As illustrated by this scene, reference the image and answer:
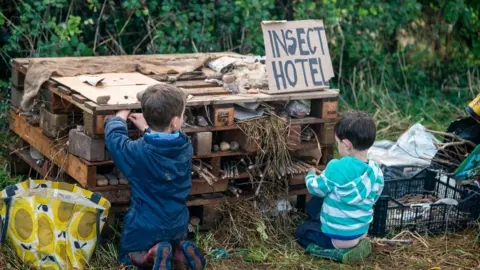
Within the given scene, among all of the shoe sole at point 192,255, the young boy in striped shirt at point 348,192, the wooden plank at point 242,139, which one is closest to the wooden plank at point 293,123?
the wooden plank at point 242,139

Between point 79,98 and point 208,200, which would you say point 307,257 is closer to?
point 208,200

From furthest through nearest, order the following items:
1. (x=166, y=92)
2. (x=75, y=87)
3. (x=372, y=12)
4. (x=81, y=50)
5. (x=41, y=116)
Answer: (x=372, y=12) < (x=81, y=50) < (x=41, y=116) < (x=75, y=87) < (x=166, y=92)

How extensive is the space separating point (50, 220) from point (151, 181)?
2.14ft

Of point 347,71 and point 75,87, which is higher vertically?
point 75,87

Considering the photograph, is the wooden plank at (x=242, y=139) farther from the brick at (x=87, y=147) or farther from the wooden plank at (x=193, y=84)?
the brick at (x=87, y=147)

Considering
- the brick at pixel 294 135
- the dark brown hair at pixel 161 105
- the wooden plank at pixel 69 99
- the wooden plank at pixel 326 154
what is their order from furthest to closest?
1. the wooden plank at pixel 326 154
2. the brick at pixel 294 135
3. the wooden plank at pixel 69 99
4. the dark brown hair at pixel 161 105

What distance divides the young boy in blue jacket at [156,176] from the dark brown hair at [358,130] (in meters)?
1.00

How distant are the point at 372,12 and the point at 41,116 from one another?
4.45 meters

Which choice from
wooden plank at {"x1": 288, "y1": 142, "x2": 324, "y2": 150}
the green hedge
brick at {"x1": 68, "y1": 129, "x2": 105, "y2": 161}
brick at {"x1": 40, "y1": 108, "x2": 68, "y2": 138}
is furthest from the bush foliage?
wooden plank at {"x1": 288, "y1": 142, "x2": 324, "y2": 150}

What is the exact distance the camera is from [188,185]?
446cm

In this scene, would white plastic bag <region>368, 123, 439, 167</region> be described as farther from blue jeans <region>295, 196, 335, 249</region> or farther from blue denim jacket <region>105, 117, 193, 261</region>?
blue denim jacket <region>105, 117, 193, 261</region>

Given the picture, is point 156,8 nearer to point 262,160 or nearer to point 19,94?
point 19,94

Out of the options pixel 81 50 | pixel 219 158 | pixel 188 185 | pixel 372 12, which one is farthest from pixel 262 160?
pixel 372 12

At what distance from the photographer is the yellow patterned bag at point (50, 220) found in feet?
14.5
